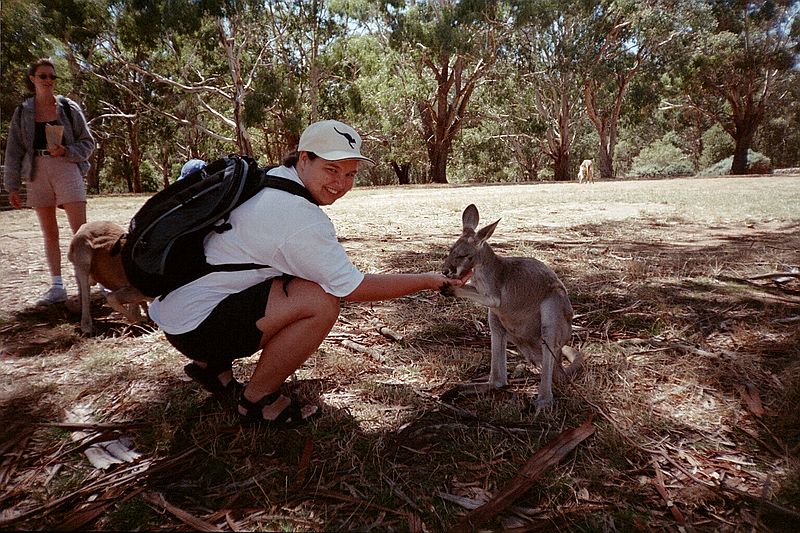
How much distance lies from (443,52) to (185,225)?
17.7 m

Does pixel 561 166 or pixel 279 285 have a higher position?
pixel 561 166

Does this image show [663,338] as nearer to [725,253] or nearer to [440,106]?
[725,253]

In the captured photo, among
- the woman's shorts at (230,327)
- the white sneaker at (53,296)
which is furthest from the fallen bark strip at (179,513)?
the white sneaker at (53,296)

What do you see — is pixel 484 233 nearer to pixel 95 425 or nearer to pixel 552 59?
pixel 95 425

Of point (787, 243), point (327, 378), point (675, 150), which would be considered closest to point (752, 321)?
point (327, 378)

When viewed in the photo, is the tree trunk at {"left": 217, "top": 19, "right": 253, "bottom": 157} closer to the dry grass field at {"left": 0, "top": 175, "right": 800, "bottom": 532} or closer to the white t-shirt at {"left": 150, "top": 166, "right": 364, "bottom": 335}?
the dry grass field at {"left": 0, "top": 175, "right": 800, "bottom": 532}

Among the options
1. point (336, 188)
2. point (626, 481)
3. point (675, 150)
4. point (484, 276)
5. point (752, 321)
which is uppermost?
point (675, 150)

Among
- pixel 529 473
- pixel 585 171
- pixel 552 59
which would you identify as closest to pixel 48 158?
pixel 529 473

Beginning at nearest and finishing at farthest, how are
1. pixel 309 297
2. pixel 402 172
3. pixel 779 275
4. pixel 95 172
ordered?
pixel 309 297
pixel 779 275
pixel 95 172
pixel 402 172

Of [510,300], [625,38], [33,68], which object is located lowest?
[510,300]

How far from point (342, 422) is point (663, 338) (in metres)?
2.07

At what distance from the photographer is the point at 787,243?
5.54 meters

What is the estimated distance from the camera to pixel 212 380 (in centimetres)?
235

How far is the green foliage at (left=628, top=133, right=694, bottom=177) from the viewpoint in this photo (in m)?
28.1
